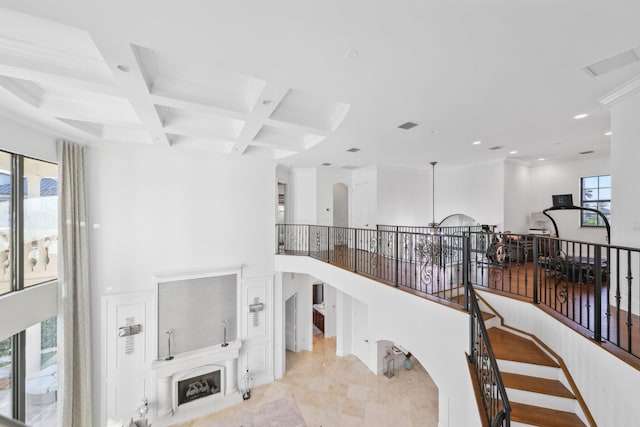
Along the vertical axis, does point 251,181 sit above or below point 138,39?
below

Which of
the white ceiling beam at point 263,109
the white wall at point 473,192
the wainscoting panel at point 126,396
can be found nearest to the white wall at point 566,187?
the white wall at point 473,192

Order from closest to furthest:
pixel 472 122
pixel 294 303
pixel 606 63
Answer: pixel 606 63, pixel 472 122, pixel 294 303

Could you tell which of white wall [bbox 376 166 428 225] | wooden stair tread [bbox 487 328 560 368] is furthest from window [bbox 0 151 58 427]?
white wall [bbox 376 166 428 225]

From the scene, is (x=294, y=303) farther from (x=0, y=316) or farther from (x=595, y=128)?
(x=595, y=128)

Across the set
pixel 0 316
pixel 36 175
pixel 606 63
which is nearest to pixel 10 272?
pixel 0 316

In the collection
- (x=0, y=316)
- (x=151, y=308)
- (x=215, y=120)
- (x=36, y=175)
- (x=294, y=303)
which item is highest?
(x=215, y=120)

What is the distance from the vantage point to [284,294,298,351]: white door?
355 inches

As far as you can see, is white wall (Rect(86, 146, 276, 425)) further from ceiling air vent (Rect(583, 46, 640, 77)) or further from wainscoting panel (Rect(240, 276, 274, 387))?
ceiling air vent (Rect(583, 46, 640, 77))

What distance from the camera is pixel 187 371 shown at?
6.37 meters

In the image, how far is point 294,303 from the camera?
9.04 metres

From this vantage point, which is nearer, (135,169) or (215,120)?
(215,120)

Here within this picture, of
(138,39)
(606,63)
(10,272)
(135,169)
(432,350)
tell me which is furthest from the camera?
(135,169)

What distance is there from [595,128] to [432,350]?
5274 mm

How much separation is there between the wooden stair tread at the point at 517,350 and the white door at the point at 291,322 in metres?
6.32
